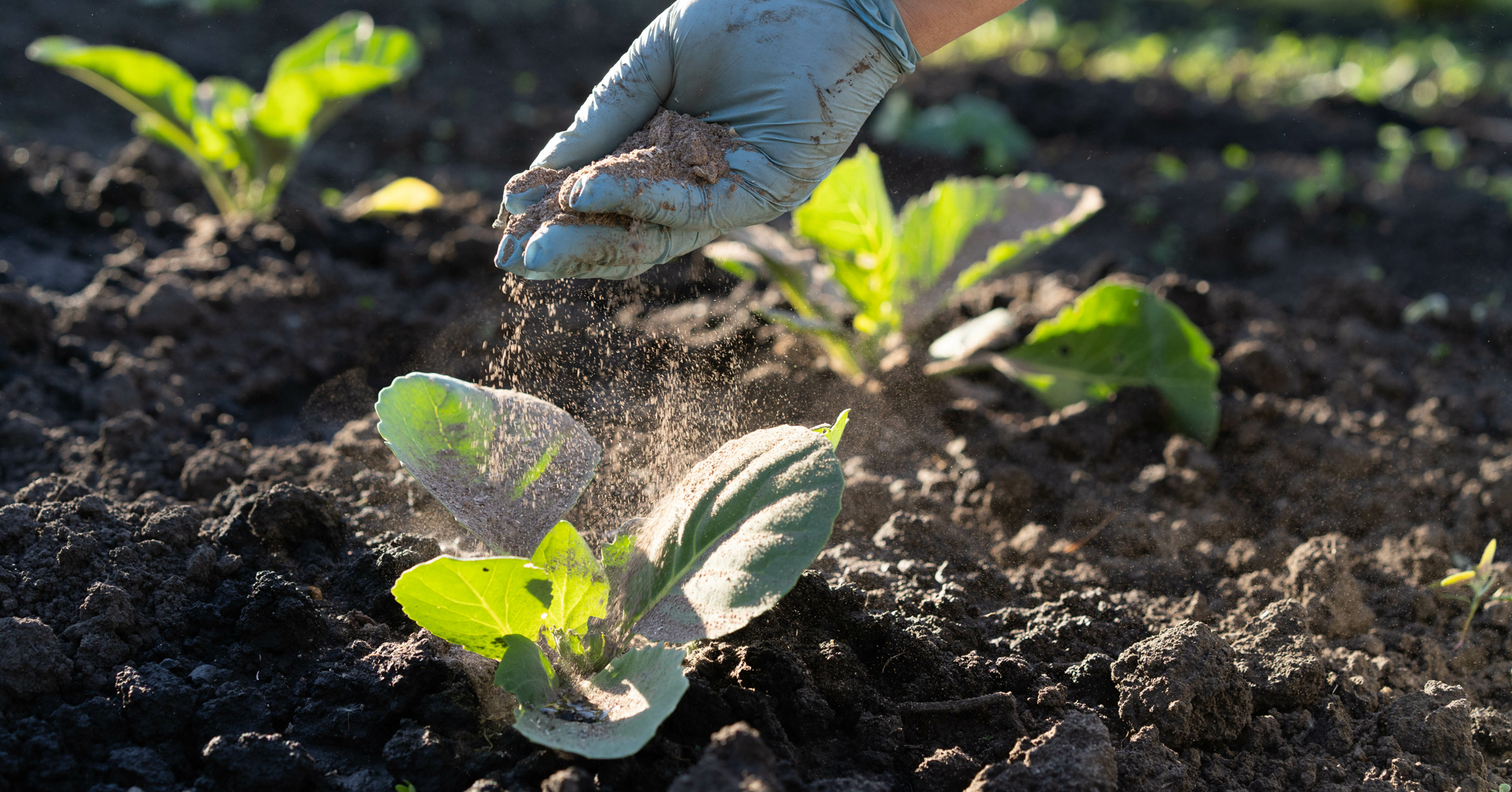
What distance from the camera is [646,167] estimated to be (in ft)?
5.81

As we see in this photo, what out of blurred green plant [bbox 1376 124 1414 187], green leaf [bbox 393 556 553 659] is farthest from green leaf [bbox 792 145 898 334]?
blurred green plant [bbox 1376 124 1414 187]

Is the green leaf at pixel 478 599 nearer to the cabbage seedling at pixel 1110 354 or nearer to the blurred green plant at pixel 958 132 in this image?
the cabbage seedling at pixel 1110 354

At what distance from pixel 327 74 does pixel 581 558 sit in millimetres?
2486

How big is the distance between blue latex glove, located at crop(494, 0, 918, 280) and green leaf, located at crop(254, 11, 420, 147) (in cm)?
160

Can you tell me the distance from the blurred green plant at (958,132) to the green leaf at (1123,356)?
2.42m

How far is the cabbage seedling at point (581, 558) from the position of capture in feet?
4.37

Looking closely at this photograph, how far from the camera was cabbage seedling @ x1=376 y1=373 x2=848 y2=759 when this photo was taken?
4.37ft

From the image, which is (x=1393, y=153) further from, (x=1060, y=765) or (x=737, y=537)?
(x=737, y=537)

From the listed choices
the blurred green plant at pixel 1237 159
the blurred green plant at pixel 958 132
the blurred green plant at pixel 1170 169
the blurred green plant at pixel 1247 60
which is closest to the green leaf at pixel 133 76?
the blurred green plant at pixel 958 132

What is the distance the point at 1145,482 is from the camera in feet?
7.95

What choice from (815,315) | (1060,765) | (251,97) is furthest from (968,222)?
(251,97)

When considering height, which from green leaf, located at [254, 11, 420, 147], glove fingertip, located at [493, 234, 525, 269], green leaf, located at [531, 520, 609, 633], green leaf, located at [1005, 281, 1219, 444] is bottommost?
green leaf, located at [1005, 281, 1219, 444]

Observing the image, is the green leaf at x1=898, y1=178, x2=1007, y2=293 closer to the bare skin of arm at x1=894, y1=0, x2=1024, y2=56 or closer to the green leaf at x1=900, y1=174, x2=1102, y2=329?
the green leaf at x1=900, y1=174, x2=1102, y2=329

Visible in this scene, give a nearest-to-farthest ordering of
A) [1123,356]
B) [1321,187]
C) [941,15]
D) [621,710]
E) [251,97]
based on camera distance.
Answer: [621,710]
[941,15]
[1123,356]
[251,97]
[1321,187]
